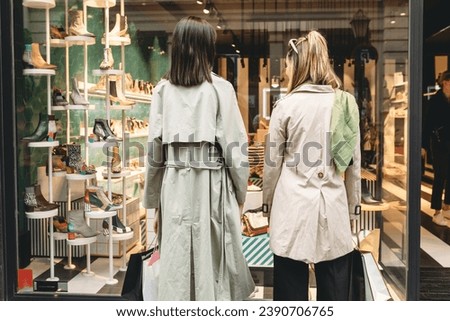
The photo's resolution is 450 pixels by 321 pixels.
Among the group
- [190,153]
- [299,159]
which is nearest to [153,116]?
[190,153]

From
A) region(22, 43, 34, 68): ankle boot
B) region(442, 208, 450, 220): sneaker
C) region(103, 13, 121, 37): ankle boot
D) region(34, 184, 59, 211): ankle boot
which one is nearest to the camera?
region(22, 43, 34, 68): ankle boot

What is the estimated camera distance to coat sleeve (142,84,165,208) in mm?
2721

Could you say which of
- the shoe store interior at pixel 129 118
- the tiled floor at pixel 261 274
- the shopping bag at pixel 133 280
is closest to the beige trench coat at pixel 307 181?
the shopping bag at pixel 133 280

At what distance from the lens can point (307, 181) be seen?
268cm

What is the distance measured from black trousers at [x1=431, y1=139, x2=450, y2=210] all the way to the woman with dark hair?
4.19 metres

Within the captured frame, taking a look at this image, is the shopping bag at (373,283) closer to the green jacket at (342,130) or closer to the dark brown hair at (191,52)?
the green jacket at (342,130)

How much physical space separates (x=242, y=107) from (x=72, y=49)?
1478 millimetres

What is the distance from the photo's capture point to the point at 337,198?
106 inches

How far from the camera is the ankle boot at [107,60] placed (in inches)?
154

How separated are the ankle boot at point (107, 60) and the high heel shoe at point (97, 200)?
853 mm

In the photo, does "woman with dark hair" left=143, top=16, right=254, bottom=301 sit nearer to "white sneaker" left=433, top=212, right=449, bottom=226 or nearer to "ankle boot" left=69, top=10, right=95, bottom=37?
"ankle boot" left=69, top=10, right=95, bottom=37

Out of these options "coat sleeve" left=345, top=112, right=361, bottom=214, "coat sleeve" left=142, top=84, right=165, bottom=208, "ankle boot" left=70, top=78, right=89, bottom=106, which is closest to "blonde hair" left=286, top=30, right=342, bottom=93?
"coat sleeve" left=345, top=112, right=361, bottom=214

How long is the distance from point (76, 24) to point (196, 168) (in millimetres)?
1795

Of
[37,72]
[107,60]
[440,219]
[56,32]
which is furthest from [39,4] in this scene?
[440,219]
